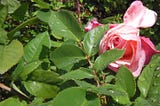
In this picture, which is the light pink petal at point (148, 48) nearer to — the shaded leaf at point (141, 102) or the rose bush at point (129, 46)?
the rose bush at point (129, 46)

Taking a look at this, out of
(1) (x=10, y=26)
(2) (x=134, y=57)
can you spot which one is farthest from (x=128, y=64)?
(1) (x=10, y=26)

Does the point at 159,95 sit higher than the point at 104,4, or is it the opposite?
the point at 159,95

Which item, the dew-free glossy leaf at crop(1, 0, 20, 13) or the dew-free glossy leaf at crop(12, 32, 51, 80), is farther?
the dew-free glossy leaf at crop(1, 0, 20, 13)

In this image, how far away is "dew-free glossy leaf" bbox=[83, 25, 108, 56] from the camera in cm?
88

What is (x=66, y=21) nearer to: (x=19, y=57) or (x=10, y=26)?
(x=19, y=57)

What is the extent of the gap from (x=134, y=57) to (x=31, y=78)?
0.22 meters

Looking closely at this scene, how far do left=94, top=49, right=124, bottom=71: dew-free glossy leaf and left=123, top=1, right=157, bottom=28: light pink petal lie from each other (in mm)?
101

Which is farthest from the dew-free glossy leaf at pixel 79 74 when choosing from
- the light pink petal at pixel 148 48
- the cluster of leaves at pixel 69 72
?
the light pink petal at pixel 148 48

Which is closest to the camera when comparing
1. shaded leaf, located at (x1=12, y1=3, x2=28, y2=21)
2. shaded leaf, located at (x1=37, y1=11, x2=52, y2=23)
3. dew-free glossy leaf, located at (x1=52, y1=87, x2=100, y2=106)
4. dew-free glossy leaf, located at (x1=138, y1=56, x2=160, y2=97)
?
dew-free glossy leaf, located at (x1=52, y1=87, x2=100, y2=106)

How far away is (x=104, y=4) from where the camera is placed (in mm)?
2791

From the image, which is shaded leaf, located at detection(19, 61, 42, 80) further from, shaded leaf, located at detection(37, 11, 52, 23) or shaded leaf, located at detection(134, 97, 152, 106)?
shaded leaf, located at detection(134, 97, 152, 106)

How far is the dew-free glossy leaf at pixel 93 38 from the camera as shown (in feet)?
2.88

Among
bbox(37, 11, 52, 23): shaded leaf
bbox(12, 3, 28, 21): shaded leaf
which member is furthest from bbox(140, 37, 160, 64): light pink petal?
bbox(12, 3, 28, 21): shaded leaf

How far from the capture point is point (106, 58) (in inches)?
33.1
